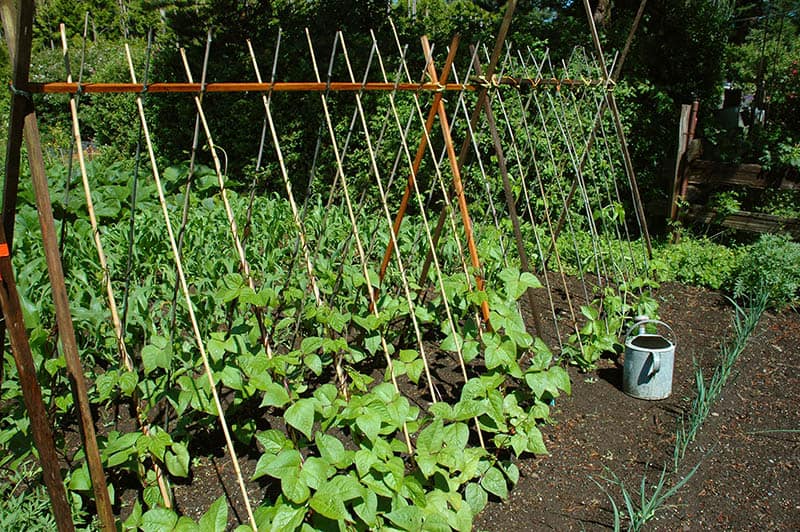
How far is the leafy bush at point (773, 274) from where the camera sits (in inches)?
177

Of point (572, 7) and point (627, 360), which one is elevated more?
point (572, 7)

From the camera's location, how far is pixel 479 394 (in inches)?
91.8

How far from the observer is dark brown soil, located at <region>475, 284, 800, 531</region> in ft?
7.82

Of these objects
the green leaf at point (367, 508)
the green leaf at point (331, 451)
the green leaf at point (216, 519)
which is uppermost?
the green leaf at point (331, 451)

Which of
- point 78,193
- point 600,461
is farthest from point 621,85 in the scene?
point 78,193

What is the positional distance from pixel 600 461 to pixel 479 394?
0.82 m

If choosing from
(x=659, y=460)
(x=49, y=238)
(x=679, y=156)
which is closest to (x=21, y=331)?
(x=49, y=238)

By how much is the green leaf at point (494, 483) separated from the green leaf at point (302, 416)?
76cm

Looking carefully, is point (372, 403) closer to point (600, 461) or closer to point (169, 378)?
point (169, 378)

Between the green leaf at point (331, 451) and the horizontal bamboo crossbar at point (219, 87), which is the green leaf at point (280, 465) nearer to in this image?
the green leaf at point (331, 451)

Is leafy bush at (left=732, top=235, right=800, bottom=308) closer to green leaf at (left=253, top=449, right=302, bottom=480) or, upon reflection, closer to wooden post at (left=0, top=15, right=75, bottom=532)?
green leaf at (left=253, top=449, right=302, bottom=480)

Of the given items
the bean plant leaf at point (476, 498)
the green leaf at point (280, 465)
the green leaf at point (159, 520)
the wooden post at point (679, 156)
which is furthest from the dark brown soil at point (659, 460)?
the wooden post at point (679, 156)

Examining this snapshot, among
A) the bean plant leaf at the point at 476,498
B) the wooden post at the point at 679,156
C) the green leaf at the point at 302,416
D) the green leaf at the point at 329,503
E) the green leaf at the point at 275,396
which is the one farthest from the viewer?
the wooden post at the point at 679,156

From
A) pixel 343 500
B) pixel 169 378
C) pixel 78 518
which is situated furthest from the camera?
pixel 169 378
